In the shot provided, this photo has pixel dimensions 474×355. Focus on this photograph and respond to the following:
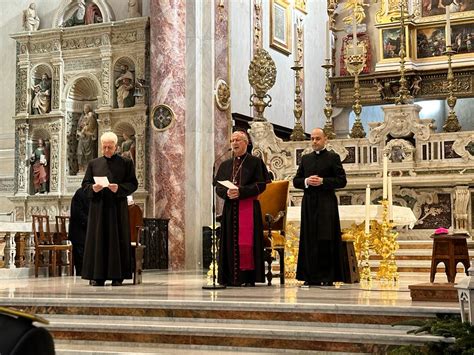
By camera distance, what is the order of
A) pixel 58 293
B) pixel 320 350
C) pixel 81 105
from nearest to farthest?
pixel 320 350 < pixel 58 293 < pixel 81 105

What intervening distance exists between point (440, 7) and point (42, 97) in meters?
7.94

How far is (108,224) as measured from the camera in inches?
368

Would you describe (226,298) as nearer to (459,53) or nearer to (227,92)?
(227,92)

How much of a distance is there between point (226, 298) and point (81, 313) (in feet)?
4.05

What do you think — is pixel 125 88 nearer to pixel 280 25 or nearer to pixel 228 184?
pixel 280 25

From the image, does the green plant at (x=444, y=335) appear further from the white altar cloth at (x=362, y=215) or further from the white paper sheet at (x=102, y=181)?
the white altar cloth at (x=362, y=215)

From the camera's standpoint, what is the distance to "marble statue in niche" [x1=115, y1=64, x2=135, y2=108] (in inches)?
603

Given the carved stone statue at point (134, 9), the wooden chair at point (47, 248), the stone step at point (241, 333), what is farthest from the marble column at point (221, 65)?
the stone step at point (241, 333)

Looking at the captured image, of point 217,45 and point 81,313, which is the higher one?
point 217,45

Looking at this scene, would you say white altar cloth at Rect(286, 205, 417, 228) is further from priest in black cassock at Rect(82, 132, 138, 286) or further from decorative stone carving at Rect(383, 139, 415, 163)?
priest in black cassock at Rect(82, 132, 138, 286)

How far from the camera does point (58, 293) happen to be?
318 inches

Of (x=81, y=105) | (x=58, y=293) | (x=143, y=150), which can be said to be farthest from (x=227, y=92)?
Answer: (x=58, y=293)

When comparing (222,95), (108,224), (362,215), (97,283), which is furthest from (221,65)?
(97,283)

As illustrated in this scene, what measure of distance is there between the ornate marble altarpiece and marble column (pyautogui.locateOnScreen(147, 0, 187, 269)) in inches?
16.0
